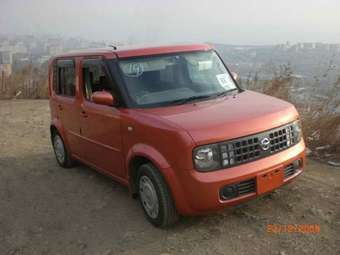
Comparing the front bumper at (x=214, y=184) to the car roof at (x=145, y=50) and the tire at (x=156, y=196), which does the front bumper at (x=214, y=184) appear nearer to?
the tire at (x=156, y=196)

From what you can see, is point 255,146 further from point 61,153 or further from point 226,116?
point 61,153

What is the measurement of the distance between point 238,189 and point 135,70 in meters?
1.90

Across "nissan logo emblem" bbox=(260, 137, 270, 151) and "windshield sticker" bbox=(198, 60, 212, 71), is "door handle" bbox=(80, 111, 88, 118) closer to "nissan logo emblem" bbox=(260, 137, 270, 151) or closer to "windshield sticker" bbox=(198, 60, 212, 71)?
"windshield sticker" bbox=(198, 60, 212, 71)

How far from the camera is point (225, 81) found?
18.7 ft

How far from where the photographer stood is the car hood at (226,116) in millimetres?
4223

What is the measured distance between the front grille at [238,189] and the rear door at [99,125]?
148 centimetres

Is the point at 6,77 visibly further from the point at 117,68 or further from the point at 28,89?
the point at 117,68

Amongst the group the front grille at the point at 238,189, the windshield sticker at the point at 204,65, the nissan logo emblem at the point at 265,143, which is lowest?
the front grille at the point at 238,189

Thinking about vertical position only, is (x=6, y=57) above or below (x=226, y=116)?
below

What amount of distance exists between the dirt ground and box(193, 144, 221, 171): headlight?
0.76 meters

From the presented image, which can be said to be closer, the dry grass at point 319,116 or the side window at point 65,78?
the side window at point 65,78

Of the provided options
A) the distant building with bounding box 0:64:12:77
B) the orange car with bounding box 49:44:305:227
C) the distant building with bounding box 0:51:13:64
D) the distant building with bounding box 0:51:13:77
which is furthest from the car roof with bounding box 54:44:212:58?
the distant building with bounding box 0:51:13:64

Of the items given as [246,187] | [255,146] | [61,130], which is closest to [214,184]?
[246,187]

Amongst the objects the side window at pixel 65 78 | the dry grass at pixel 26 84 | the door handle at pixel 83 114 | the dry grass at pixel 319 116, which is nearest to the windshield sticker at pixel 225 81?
the door handle at pixel 83 114
